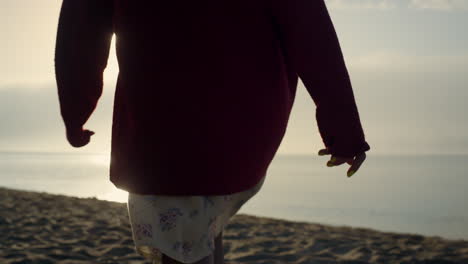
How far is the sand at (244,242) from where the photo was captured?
4.60m

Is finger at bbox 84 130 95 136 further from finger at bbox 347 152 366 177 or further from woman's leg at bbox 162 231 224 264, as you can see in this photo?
finger at bbox 347 152 366 177

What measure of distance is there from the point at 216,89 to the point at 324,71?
14.0 inches

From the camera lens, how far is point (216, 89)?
164 cm

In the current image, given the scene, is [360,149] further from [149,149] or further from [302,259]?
[302,259]

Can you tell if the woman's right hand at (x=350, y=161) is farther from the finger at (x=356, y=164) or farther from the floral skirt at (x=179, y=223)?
the floral skirt at (x=179, y=223)

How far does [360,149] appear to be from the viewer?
5.81 ft

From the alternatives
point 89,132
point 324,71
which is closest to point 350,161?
point 324,71

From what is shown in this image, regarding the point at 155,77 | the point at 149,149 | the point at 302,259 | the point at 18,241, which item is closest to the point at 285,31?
the point at 155,77

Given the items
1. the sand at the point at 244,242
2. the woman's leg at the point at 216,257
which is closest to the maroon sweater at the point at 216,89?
the woman's leg at the point at 216,257

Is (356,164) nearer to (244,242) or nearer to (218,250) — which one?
(218,250)

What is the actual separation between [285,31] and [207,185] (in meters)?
0.52

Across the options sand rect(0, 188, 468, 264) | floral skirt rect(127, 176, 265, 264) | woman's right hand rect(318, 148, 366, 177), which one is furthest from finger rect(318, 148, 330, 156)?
sand rect(0, 188, 468, 264)

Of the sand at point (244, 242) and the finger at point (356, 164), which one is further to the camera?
the sand at point (244, 242)

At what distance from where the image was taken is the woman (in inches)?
64.4
